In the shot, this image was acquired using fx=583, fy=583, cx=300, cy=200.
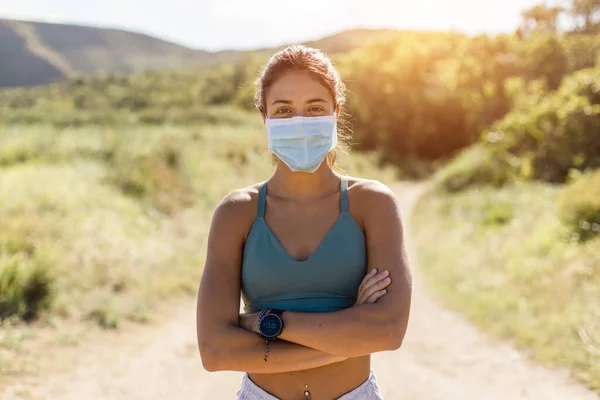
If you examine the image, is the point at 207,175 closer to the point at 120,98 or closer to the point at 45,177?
the point at 45,177

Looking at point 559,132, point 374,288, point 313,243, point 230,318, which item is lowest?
point 559,132

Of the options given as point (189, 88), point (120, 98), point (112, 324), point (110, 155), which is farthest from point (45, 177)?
point (189, 88)

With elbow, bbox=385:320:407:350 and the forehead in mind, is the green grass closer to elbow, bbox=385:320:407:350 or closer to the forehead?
elbow, bbox=385:320:407:350

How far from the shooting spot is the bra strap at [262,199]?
1961 mm

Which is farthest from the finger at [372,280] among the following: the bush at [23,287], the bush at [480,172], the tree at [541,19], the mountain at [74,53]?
the mountain at [74,53]

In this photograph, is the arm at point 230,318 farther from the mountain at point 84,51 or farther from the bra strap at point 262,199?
the mountain at point 84,51

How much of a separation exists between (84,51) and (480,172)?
46.3 m

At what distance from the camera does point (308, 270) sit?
6.03ft

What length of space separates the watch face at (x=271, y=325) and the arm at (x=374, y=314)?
2cm

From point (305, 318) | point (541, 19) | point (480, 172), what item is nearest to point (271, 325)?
point (305, 318)

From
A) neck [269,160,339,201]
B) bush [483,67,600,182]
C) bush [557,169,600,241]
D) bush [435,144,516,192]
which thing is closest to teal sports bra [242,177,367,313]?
neck [269,160,339,201]

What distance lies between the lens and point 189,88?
49.8 metres

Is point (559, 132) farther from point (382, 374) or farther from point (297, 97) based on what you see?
point (297, 97)

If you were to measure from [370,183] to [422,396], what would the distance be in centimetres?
356
